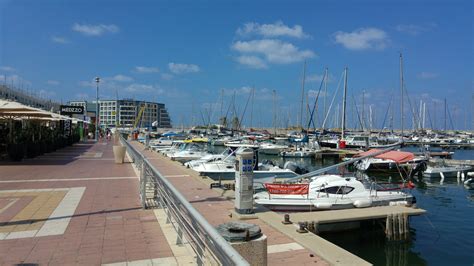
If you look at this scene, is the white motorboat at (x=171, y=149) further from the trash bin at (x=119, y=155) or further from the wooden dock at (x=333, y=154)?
the wooden dock at (x=333, y=154)

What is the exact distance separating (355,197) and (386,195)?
173 cm

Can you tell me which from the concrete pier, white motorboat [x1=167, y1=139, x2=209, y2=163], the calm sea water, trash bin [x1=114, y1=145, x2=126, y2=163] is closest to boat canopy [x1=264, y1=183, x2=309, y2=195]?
the calm sea water

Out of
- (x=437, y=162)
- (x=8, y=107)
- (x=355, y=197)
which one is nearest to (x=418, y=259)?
(x=355, y=197)

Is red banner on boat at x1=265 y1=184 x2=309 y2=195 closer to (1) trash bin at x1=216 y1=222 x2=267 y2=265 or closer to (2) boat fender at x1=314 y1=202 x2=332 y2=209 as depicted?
(2) boat fender at x1=314 y1=202 x2=332 y2=209

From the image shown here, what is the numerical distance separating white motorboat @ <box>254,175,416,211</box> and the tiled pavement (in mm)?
2632

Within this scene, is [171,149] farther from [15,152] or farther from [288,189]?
[288,189]

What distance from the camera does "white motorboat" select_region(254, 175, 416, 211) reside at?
48.4 ft

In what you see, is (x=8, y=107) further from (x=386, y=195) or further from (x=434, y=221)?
A: (x=434, y=221)

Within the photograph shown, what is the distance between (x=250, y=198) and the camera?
9.59m

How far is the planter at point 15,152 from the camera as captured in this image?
861 inches

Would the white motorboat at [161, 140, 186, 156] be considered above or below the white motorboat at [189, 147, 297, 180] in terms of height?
above

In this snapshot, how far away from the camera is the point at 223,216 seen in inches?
379

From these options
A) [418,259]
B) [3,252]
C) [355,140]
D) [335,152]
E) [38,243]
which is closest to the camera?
[3,252]

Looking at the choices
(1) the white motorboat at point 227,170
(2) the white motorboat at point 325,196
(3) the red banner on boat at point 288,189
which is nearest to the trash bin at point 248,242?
(2) the white motorboat at point 325,196
